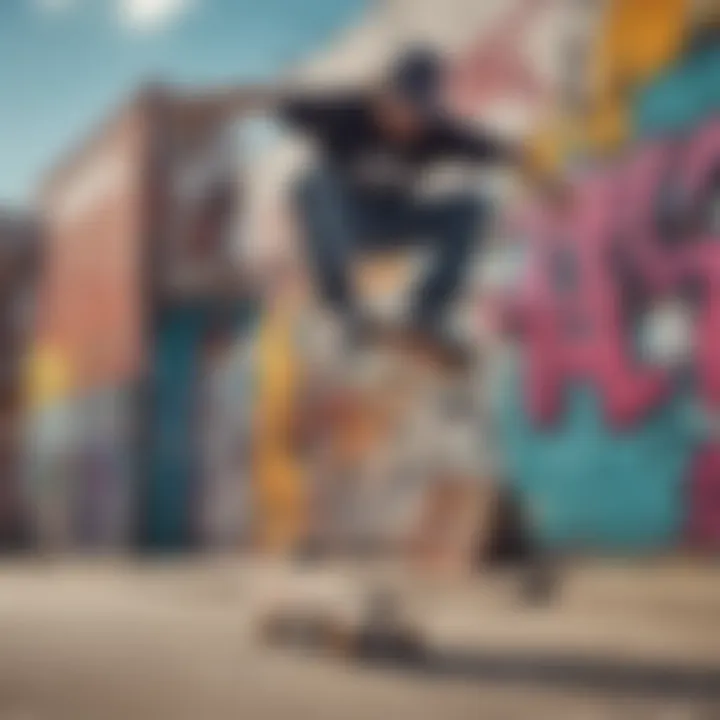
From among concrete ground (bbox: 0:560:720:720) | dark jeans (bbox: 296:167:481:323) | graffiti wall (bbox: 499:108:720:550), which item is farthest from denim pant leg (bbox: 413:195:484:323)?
concrete ground (bbox: 0:560:720:720)

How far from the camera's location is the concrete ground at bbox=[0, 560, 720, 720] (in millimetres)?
1311

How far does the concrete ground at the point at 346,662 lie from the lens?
1311 mm

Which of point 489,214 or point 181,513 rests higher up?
point 489,214

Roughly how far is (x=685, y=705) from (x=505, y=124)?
60.8 inches

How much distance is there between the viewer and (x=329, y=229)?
8.30 feet

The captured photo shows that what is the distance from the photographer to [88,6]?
2.11m

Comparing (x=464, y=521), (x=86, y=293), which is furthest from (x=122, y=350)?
(x=464, y=521)

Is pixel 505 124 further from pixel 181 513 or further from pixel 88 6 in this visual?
pixel 181 513

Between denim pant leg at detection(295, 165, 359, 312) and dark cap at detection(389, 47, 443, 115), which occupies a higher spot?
dark cap at detection(389, 47, 443, 115)

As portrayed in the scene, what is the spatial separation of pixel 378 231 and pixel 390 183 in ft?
0.39

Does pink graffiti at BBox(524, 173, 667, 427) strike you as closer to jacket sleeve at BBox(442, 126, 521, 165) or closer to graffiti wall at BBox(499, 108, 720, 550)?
graffiti wall at BBox(499, 108, 720, 550)

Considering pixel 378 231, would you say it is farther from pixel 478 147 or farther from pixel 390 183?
pixel 478 147

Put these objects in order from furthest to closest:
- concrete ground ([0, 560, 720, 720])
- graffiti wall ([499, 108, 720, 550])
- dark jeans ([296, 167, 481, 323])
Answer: dark jeans ([296, 167, 481, 323])
graffiti wall ([499, 108, 720, 550])
concrete ground ([0, 560, 720, 720])

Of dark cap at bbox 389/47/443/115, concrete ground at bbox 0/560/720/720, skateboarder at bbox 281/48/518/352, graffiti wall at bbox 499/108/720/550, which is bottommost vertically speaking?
concrete ground at bbox 0/560/720/720
